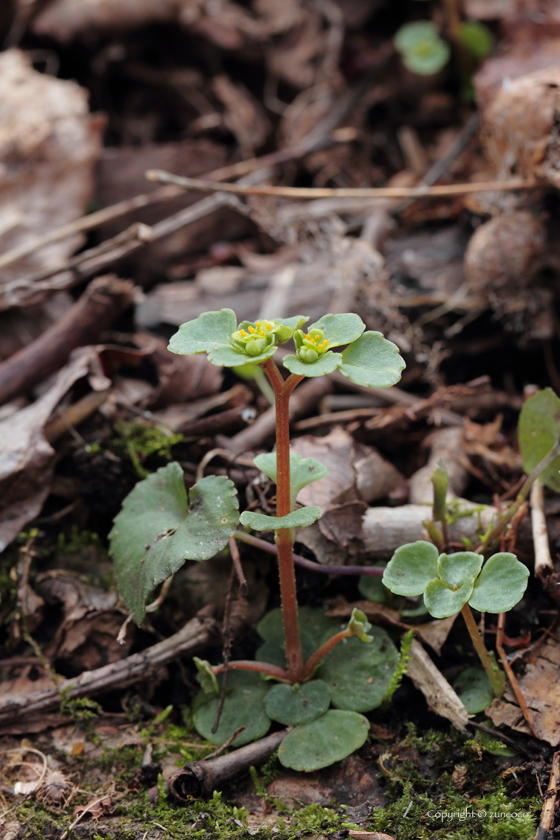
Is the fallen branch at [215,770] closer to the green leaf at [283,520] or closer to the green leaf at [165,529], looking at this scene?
the green leaf at [165,529]

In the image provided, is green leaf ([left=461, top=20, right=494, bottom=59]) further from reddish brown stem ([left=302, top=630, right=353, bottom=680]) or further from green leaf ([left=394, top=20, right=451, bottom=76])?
reddish brown stem ([left=302, top=630, right=353, bottom=680])

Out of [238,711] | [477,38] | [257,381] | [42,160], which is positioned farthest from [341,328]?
[477,38]

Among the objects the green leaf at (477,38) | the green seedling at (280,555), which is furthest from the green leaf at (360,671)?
the green leaf at (477,38)

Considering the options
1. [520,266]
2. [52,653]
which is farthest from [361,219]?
[52,653]

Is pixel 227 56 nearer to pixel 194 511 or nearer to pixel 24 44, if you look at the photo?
pixel 24 44

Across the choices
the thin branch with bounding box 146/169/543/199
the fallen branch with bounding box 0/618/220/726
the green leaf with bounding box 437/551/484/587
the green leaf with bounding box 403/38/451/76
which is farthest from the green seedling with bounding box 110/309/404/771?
the green leaf with bounding box 403/38/451/76

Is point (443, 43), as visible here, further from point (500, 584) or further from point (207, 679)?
point (207, 679)

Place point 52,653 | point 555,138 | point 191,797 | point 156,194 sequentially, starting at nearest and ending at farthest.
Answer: point 191,797, point 52,653, point 555,138, point 156,194
